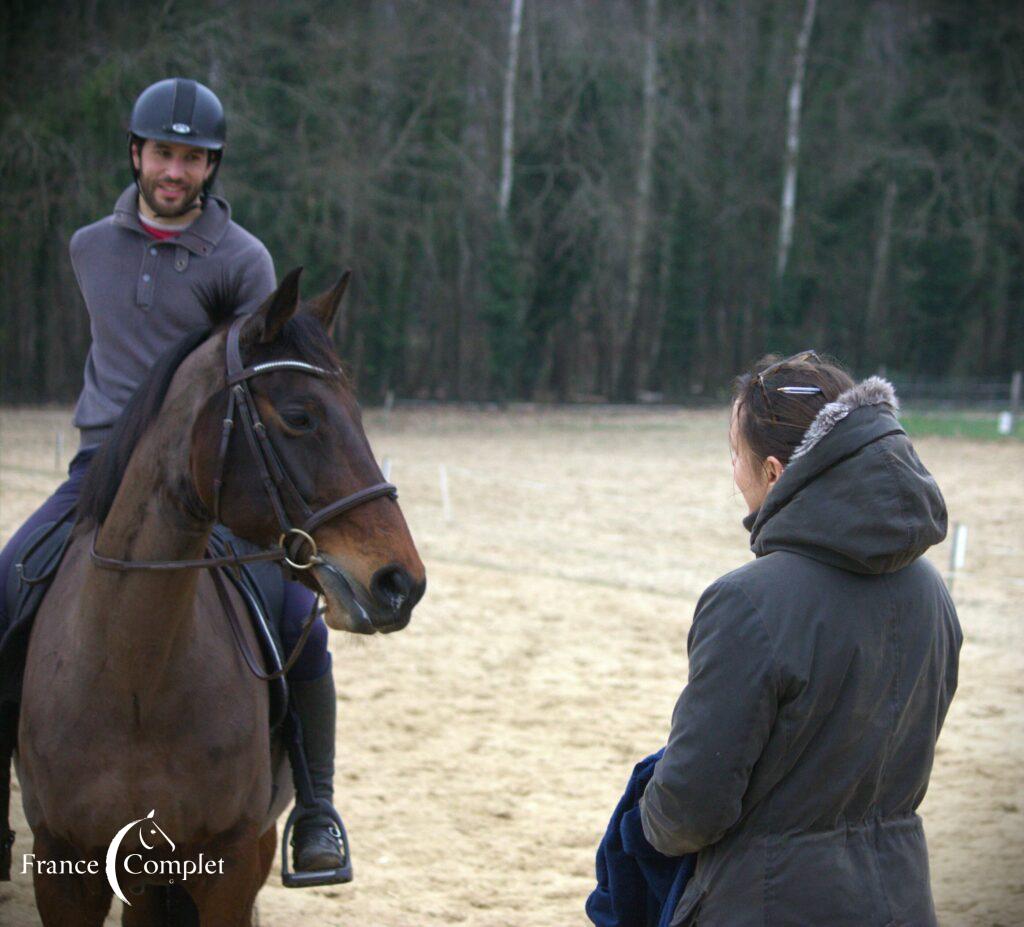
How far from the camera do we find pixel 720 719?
6.34 feet

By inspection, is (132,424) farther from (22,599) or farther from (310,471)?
(22,599)

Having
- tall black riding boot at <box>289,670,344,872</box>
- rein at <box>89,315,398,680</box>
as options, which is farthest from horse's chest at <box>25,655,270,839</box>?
tall black riding boot at <box>289,670,344,872</box>

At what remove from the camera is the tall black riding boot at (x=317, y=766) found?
3648mm

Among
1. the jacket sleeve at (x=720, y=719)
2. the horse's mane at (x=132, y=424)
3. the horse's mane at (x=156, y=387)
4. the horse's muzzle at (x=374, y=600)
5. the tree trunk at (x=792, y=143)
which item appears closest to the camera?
the jacket sleeve at (x=720, y=719)

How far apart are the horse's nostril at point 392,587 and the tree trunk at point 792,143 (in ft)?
96.9

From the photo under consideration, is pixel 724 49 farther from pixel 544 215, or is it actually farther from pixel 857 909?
pixel 857 909

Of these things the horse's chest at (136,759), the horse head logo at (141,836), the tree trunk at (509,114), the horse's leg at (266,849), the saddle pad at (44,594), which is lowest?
the horse's leg at (266,849)

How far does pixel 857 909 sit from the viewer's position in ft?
6.39

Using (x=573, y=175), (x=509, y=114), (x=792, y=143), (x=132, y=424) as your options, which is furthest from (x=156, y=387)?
(x=792, y=143)

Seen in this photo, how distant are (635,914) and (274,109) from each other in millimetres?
24641

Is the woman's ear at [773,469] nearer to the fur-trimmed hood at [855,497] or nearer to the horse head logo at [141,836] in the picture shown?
the fur-trimmed hood at [855,497]

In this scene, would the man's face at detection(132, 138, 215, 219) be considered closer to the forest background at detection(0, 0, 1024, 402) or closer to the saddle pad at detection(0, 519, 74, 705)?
the saddle pad at detection(0, 519, 74, 705)

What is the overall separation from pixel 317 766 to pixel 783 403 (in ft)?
7.37

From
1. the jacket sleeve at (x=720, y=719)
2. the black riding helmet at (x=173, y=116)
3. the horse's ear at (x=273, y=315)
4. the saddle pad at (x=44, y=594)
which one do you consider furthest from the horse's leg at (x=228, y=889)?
the black riding helmet at (x=173, y=116)
